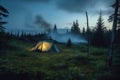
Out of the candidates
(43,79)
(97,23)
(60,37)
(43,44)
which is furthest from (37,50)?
(60,37)

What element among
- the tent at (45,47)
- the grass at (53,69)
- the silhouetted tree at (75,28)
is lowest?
the grass at (53,69)

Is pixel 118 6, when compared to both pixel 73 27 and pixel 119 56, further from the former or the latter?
pixel 73 27

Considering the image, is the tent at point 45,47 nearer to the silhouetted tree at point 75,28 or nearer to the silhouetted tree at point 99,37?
the silhouetted tree at point 99,37

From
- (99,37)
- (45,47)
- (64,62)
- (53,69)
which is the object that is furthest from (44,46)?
Result: (99,37)

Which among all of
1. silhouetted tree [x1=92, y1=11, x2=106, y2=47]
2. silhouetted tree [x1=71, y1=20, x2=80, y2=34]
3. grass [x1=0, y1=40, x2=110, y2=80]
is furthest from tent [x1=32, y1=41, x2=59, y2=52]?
silhouetted tree [x1=71, y1=20, x2=80, y2=34]

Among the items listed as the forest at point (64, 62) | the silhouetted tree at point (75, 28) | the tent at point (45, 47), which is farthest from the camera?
the silhouetted tree at point (75, 28)

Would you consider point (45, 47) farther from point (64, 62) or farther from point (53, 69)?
point (53, 69)

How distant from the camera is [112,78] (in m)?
14.5

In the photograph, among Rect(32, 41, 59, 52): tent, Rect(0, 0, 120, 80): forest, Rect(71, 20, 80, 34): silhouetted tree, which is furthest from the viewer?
Rect(71, 20, 80, 34): silhouetted tree

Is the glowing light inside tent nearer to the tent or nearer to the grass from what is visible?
the tent

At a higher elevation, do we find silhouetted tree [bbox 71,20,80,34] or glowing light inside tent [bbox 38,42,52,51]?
silhouetted tree [bbox 71,20,80,34]

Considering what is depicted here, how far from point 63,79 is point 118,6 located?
10.7 metres

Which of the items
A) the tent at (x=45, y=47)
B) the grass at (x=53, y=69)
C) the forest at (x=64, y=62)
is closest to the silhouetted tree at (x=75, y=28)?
the forest at (x=64, y=62)

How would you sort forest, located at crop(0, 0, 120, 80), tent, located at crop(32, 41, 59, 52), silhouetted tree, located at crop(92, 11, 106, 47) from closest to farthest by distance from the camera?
forest, located at crop(0, 0, 120, 80)
tent, located at crop(32, 41, 59, 52)
silhouetted tree, located at crop(92, 11, 106, 47)
